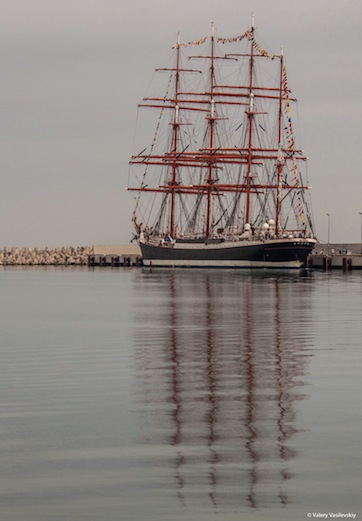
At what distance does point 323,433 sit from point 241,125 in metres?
137

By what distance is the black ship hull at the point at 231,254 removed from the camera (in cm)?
14500

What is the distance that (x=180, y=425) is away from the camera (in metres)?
16.8

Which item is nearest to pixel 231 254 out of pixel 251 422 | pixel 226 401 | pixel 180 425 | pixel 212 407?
pixel 226 401

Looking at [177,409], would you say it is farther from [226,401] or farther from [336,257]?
[336,257]

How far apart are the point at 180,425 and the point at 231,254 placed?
136972mm

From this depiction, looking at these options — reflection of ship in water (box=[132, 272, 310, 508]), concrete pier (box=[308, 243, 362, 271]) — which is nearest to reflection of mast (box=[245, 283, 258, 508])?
reflection of ship in water (box=[132, 272, 310, 508])

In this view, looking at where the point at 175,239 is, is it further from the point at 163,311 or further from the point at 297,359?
the point at 297,359

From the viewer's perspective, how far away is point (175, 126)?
160 metres

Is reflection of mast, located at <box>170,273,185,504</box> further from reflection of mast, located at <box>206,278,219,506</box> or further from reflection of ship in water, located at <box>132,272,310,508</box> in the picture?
reflection of mast, located at <box>206,278,219,506</box>

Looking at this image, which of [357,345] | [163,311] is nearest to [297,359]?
[357,345]

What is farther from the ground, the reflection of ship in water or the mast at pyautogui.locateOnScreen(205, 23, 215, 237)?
the mast at pyautogui.locateOnScreen(205, 23, 215, 237)

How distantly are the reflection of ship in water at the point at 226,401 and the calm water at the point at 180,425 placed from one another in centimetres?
3

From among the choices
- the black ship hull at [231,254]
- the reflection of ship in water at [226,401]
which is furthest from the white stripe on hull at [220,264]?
the reflection of ship in water at [226,401]

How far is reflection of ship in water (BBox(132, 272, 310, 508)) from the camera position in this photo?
13023mm
